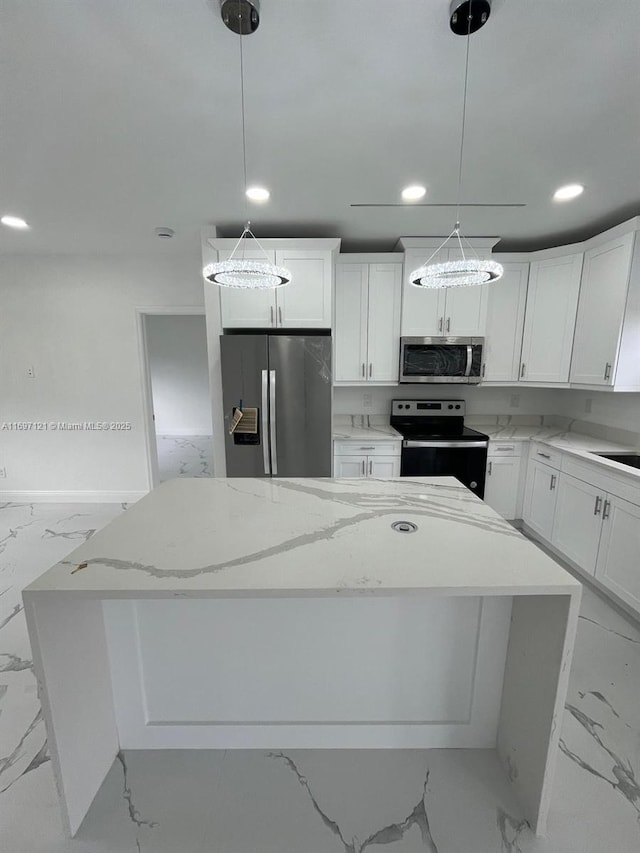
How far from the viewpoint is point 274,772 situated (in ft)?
4.15

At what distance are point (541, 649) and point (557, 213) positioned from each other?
285cm

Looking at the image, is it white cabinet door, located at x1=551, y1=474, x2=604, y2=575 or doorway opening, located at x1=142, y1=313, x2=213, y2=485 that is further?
doorway opening, located at x1=142, y1=313, x2=213, y2=485

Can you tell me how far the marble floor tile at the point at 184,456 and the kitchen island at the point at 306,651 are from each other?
2851mm

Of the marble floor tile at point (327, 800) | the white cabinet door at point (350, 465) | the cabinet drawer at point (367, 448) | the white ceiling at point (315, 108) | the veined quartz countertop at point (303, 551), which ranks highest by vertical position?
the white ceiling at point (315, 108)

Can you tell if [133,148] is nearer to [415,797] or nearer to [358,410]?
[358,410]

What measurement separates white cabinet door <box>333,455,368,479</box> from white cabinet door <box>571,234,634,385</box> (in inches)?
74.8

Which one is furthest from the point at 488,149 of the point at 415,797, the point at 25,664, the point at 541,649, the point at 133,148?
the point at 25,664

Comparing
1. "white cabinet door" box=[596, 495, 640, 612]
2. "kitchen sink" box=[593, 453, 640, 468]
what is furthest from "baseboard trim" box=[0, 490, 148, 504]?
"kitchen sink" box=[593, 453, 640, 468]

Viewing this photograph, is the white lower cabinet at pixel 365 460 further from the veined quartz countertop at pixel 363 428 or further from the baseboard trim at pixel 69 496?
the baseboard trim at pixel 69 496

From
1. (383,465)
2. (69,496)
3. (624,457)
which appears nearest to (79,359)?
(69,496)

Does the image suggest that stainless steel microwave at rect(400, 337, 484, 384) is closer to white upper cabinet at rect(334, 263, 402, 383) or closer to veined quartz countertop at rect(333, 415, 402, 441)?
white upper cabinet at rect(334, 263, 402, 383)

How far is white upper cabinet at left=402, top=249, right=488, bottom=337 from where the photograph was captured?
3.03m

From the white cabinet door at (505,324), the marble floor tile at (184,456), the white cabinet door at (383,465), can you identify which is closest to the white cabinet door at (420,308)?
the white cabinet door at (505,324)

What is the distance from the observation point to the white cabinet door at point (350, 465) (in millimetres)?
3045
